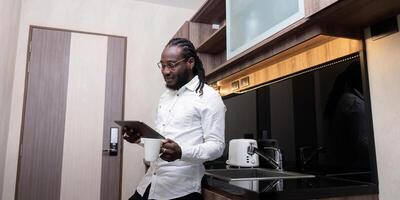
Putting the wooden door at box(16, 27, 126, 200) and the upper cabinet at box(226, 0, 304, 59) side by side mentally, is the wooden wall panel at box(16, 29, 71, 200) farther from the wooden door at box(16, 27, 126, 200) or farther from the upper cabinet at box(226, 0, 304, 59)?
the upper cabinet at box(226, 0, 304, 59)

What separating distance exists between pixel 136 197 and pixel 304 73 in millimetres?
1041

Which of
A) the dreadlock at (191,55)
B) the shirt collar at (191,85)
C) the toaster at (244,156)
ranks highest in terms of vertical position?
the dreadlock at (191,55)

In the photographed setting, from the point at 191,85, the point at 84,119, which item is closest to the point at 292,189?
the point at 191,85

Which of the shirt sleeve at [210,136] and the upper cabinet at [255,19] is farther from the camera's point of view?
the upper cabinet at [255,19]

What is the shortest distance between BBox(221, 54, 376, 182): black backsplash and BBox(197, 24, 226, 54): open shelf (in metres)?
0.43

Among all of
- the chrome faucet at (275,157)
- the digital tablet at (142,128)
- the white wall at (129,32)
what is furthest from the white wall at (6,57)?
the chrome faucet at (275,157)

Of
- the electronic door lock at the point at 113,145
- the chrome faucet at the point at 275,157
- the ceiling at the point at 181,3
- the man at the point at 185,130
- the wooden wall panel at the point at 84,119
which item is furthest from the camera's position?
the ceiling at the point at 181,3

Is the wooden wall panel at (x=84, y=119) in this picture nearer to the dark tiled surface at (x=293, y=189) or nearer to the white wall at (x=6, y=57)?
the white wall at (x=6, y=57)

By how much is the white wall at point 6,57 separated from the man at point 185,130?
1464 mm

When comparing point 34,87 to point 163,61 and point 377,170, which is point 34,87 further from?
point 377,170

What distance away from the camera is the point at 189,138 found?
119cm

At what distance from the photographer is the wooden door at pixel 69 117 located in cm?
270

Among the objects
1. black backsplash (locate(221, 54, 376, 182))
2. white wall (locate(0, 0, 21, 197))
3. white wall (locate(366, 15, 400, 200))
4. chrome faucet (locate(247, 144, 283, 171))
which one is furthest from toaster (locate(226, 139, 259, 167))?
white wall (locate(0, 0, 21, 197))

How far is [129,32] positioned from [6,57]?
116 centimetres
